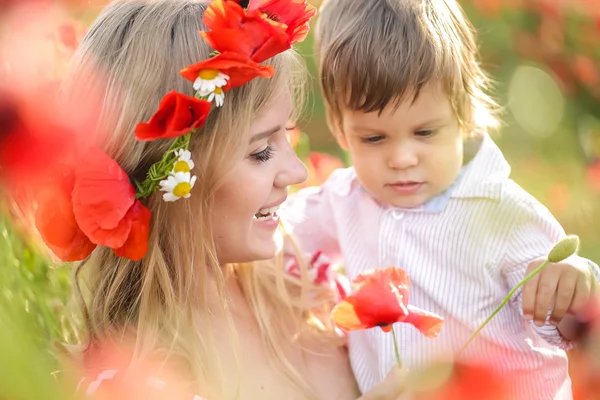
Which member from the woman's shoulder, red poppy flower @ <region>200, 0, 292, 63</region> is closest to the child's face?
red poppy flower @ <region>200, 0, 292, 63</region>

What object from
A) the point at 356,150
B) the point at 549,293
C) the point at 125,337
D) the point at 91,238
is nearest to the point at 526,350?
the point at 549,293

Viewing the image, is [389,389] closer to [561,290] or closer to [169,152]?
[561,290]

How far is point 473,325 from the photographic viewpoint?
59.7 inches

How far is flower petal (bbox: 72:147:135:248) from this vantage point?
109 centimetres

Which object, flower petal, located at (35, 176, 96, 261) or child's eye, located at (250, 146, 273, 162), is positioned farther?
child's eye, located at (250, 146, 273, 162)

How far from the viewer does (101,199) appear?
1.12m

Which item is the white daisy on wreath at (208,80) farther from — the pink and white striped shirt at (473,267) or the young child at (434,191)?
the pink and white striped shirt at (473,267)

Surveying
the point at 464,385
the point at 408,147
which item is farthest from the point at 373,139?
the point at 464,385

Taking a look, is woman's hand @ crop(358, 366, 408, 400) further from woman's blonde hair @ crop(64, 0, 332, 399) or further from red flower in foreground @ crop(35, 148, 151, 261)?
red flower in foreground @ crop(35, 148, 151, 261)

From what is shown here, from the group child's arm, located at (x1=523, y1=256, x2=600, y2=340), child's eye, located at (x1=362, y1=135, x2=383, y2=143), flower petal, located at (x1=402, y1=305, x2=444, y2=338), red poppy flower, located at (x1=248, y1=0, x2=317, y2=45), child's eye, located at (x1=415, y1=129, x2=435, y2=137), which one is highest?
red poppy flower, located at (x1=248, y1=0, x2=317, y2=45)

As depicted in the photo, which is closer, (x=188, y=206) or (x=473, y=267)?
(x=188, y=206)

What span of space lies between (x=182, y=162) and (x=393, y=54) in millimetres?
504

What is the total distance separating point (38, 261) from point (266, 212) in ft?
1.66

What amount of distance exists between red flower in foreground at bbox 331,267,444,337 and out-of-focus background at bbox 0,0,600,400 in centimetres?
29
